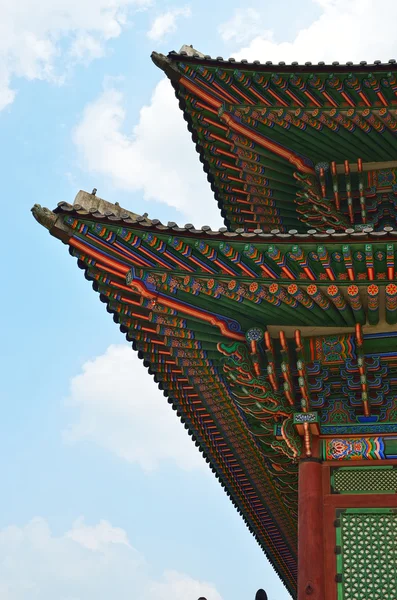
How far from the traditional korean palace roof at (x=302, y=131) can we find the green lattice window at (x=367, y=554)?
4956 mm

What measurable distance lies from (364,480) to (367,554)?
0.87 meters

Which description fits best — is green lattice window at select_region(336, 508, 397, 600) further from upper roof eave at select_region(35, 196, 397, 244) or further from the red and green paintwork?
upper roof eave at select_region(35, 196, 397, 244)

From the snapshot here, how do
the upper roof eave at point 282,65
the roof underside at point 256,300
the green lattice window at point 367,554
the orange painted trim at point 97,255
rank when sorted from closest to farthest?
1. the green lattice window at point 367,554
2. the roof underside at point 256,300
3. the orange painted trim at point 97,255
4. the upper roof eave at point 282,65

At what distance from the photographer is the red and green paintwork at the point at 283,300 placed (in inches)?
386

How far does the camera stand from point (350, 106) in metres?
13.3

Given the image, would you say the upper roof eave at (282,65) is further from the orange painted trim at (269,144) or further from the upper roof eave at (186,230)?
the upper roof eave at (186,230)

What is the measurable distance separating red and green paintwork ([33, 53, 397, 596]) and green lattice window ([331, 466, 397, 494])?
20 centimetres

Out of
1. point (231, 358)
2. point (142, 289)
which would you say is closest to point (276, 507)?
point (231, 358)

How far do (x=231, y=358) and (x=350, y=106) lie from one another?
5058 millimetres

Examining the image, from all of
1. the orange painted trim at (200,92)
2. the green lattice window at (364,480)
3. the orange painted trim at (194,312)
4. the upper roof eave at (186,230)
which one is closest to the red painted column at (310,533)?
the green lattice window at (364,480)

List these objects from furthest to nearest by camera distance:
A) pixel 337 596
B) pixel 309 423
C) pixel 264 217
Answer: pixel 264 217 → pixel 309 423 → pixel 337 596

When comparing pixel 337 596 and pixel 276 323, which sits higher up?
pixel 276 323

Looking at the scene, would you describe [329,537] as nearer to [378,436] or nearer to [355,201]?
[378,436]

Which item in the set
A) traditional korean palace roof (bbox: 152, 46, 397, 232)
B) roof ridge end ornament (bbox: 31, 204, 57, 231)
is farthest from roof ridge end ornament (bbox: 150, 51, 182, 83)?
roof ridge end ornament (bbox: 31, 204, 57, 231)
